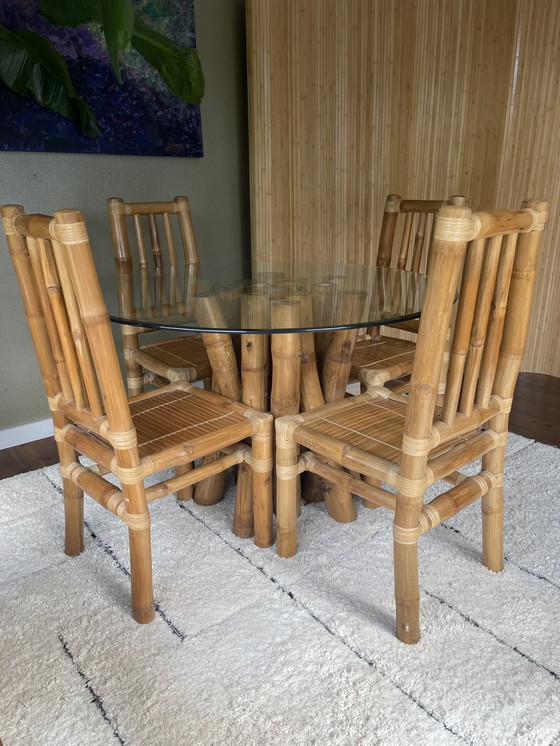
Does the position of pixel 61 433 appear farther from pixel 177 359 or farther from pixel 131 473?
pixel 177 359

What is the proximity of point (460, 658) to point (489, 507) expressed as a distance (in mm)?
416

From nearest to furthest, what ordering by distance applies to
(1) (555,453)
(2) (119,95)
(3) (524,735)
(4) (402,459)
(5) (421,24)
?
(3) (524,735)
(4) (402,459)
(1) (555,453)
(2) (119,95)
(5) (421,24)

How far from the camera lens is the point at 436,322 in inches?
45.6

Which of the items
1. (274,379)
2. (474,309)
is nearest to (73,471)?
(274,379)

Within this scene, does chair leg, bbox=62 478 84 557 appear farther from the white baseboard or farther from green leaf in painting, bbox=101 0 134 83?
green leaf in painting, bbox=101 0 134 83

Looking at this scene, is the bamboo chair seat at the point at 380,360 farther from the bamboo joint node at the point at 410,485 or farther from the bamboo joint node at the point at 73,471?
the bamboo joint node at the point at 73,471

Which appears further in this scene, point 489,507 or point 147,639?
point 489,507

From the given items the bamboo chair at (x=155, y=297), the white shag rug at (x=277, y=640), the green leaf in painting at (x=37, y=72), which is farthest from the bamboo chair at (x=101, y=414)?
the green leaf in painting at (x=37, y=72)

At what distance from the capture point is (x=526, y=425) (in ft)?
8.73

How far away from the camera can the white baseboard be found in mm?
2553

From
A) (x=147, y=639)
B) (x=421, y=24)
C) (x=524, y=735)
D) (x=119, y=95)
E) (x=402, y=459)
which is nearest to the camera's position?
(x=524, y=735)

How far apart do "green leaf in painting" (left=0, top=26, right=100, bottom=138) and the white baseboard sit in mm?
1371

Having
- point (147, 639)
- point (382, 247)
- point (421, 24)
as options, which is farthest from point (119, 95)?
point (147, 639)

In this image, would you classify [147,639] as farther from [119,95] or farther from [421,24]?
[421,24]
